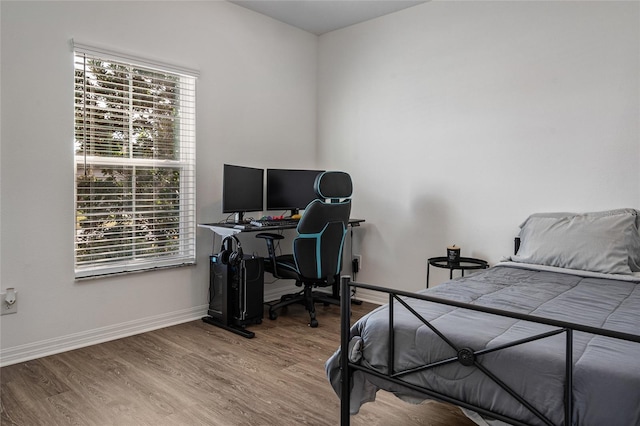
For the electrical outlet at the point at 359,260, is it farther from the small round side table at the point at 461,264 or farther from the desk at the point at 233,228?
the desk at the point at 233,228

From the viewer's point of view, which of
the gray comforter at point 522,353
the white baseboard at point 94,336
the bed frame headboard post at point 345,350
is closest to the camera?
the gray comforter at point 522,353

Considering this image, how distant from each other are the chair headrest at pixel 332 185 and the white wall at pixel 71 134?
100cm

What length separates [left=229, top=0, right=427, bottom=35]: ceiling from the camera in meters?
3.97

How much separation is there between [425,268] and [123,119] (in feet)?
8.88

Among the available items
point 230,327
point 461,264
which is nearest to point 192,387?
point 230,327

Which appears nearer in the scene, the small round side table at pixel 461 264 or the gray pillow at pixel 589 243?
the gray pillow at pixel 589 243

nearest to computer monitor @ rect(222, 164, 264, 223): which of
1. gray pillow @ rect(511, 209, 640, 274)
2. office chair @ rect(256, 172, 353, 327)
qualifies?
office chair @ rect(256, 172, 353, 327)

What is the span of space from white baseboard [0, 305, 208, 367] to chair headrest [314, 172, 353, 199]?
1.43 metres

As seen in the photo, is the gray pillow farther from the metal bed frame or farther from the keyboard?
the keyboard

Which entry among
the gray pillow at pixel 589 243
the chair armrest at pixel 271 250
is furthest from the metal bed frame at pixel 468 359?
the chair armrest at pixel 271 250

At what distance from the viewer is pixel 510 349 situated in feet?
4.98

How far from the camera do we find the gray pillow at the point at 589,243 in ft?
8.90

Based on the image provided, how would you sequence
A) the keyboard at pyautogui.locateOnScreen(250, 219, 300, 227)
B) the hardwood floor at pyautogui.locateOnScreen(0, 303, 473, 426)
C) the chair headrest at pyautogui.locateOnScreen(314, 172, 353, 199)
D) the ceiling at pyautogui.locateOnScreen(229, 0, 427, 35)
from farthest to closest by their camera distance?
the ceiling at pyautogui.locateOnScreen(229, 0, 427, 35), the keyboard at pyautogui.locateOnScreen(250, 219, 300, 227), the chair headrest at pyautogui.locateOnScreen(314, 172, 353, 199), the hardwood floor at pyautogui.locateOnScreen(0, 303, 473, 426)

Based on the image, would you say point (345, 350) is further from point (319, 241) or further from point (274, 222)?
point (274, 222)
